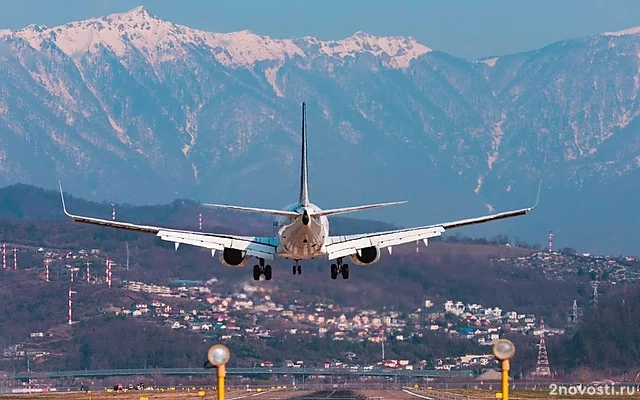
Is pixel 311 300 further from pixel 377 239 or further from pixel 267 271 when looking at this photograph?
pixel 377 239

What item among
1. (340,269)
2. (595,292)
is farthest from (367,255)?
(595,292)

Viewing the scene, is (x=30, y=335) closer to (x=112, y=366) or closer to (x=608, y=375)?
(x=112, y=366)

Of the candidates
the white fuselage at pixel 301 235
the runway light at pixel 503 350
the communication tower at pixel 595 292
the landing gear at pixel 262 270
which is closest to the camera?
the runway light at pixel 503 350

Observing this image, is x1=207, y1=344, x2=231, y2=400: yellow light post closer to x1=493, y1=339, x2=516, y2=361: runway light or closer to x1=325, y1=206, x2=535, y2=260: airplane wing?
x1=493, y1=339, x2=516, y2=361: runway light

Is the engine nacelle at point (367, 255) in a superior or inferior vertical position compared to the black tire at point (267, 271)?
superior

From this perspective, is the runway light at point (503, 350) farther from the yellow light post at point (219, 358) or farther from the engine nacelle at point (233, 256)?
the engine nacelle at point (233, 256)

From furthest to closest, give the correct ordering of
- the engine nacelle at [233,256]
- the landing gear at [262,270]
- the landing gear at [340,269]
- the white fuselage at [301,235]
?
the landing gear at [262,270]
the landing gear at [340,269]
the engine nacelle at [233,256]
the white fuselage at [301,235]

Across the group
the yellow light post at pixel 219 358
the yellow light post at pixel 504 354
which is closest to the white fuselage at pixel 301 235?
the yellow light post at pixel 219 358

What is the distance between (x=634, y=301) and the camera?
505 feet

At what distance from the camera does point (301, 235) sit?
306ft

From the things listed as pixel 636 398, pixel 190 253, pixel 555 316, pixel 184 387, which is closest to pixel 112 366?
pixel 184 387

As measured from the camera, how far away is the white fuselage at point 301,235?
9281 cm

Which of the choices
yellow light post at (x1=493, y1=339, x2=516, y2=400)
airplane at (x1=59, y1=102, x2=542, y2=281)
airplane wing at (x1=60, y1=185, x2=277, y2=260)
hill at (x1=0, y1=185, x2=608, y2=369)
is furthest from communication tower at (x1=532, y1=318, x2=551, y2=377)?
yellow light post at (x1=493, y1=339, x2=516, y2=400)

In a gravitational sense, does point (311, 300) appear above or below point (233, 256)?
above
